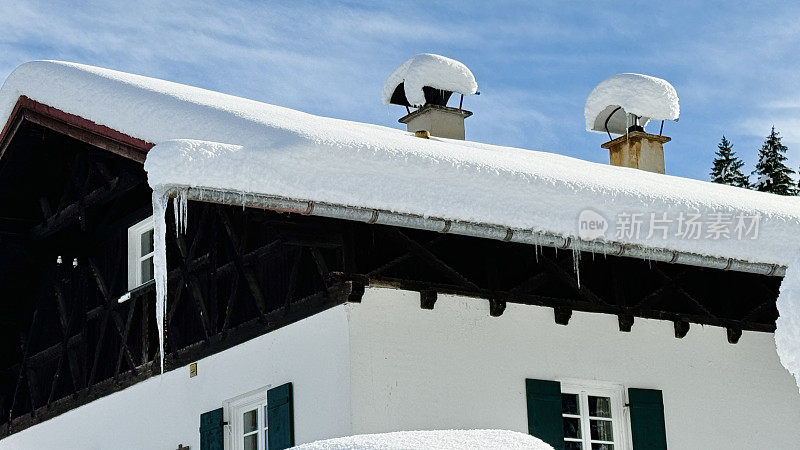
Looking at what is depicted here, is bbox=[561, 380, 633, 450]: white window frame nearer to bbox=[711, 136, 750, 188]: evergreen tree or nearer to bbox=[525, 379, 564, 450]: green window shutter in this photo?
bbox=[525, 379, 564, 450]: green window shutter

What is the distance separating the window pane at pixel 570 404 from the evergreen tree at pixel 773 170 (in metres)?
19.4

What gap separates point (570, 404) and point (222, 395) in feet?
8.07

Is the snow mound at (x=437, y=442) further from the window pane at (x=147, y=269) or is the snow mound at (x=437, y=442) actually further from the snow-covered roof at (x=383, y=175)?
the window pane at (x=147, y=269)

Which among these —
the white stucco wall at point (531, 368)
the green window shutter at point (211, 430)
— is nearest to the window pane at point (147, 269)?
the green window shutter at point (211, 430)

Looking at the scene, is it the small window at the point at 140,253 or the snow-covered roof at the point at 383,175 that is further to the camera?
the small window at the point at 140,253

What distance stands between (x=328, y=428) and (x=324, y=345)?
53 cm

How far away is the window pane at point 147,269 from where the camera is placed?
33.8 feet

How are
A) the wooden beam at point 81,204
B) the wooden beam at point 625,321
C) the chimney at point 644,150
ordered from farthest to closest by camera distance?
the chimney at point 644,150 → the wooden beam at point 81,204 → the wooden beam at point 625,321

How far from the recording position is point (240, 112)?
738cm

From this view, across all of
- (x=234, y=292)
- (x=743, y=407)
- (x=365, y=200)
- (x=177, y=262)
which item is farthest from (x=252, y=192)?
(x=743, y=407)

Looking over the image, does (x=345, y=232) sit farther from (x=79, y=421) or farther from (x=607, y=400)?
(x=79, y=421)

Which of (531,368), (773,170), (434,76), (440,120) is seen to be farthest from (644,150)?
(773,170)

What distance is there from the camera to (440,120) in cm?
1230

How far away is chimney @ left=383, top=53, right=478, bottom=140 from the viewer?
12.3 m
